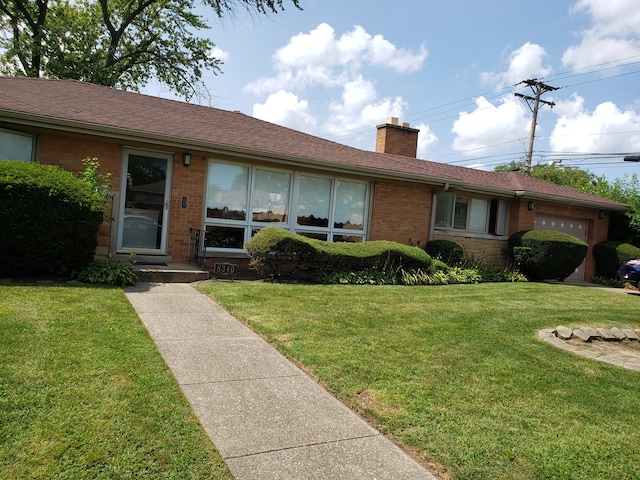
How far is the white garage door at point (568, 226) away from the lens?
16438mm

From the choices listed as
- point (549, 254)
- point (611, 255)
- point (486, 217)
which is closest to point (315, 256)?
point (549, 254)

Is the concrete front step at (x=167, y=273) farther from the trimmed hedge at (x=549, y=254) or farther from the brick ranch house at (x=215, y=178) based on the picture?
the trimmed hedge at (x=549, y=254)

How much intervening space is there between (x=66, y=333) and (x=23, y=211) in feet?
10.9

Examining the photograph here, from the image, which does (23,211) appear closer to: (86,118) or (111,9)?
(86,118)

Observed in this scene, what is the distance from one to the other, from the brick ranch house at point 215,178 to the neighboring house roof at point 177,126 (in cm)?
4

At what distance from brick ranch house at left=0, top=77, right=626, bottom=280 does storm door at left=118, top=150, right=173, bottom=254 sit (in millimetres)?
22

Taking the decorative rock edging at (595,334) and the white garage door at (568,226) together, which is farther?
the white garage door at (568,226)

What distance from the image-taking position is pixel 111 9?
24.5 metres

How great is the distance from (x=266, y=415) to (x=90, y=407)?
1226mm

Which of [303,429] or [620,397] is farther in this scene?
[620,397]

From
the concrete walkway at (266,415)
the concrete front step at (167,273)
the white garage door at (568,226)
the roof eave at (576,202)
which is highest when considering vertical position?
the roof eave at (576,202)

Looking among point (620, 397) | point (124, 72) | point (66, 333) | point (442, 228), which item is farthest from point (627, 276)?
point (124, 72)

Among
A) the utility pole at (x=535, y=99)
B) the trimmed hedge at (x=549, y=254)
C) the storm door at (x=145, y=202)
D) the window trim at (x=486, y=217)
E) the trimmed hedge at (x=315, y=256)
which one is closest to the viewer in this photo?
the trimmed hedge at (x=315, y=256)

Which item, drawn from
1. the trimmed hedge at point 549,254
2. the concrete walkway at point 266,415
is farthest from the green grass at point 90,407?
the trimmed hedge at point 549,254
